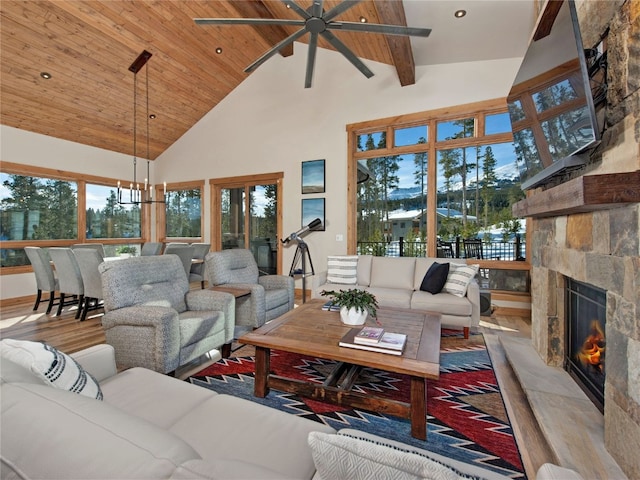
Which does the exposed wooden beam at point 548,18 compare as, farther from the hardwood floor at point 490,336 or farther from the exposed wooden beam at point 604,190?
the hardwood floor at point 490,336

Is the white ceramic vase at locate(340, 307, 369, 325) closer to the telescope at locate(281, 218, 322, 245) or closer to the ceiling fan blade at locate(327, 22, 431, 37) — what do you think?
the ceiling fan blade at locate(327, 22, 431, 37)

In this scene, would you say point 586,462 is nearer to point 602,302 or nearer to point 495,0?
point 602,302

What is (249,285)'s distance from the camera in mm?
3244

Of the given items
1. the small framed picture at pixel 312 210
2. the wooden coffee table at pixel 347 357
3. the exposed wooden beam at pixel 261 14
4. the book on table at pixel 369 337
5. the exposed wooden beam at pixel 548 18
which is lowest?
the wooden coffee table at pixel 347 357

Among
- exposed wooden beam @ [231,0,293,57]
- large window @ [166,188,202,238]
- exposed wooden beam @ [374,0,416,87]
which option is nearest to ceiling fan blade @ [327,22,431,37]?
exposed wooden beam @ [374,0,416,87]

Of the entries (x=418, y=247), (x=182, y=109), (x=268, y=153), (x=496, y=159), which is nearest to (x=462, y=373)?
(x=418, y=247)

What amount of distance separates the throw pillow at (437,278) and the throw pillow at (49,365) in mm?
3179

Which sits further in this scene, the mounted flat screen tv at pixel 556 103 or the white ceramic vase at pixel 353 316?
the white ceramic vase at pixel 353 316

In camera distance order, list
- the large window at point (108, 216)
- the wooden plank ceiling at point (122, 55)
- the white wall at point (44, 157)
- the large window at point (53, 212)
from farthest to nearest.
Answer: the large window at point (108, 216)
the large window at point (53, 212)
the white wall at point (44, 157)
the wooden plank ceiling at point (122, 55)

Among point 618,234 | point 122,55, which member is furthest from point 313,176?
point 618,234

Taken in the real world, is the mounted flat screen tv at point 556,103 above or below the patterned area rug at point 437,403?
above

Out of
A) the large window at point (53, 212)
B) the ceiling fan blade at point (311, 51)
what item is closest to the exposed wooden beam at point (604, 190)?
the ceiling fan blade at point (311, 51)

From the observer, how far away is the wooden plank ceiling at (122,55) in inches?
148

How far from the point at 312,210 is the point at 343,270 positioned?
161 centimetres
